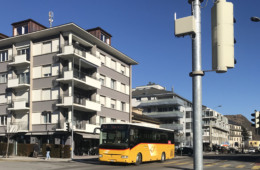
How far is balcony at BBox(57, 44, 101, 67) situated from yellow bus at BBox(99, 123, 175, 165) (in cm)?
1636

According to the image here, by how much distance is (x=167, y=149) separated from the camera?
93.6 feet

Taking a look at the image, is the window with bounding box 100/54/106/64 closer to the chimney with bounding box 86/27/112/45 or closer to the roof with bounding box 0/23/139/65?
the roof with bounding box 0/23/139/65

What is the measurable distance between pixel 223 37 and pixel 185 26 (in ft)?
1.59

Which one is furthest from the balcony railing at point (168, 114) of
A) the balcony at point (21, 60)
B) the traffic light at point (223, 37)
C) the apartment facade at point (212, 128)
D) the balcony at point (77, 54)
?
the traffic light at point (223, 37)

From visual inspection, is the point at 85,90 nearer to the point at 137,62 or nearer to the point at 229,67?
the point at 137,62

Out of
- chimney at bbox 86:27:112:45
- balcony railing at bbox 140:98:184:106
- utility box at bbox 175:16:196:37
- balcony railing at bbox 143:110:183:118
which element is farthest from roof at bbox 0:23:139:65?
balcony railing at bbox 140:98:184:106

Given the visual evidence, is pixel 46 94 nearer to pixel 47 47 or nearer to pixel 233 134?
pixel 47 47

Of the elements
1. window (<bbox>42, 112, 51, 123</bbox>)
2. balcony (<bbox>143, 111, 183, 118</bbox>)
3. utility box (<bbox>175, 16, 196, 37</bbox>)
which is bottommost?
window (<bbox>42, 112, 51, 123</bbox>)

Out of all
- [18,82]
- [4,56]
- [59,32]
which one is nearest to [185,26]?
[59,32]

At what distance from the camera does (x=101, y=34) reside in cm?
4647

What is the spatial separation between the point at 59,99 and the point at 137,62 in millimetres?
18089

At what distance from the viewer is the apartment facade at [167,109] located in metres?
80.8

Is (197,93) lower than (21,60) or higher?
lower

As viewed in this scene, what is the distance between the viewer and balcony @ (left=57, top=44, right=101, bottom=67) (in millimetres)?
37375
